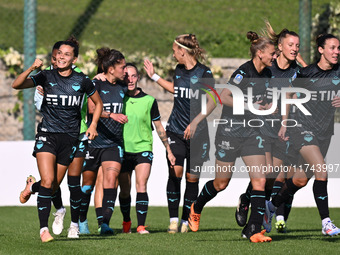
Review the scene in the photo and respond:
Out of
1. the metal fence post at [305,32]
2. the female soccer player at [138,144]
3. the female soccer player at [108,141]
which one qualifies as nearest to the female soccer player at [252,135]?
the female soccer player at [138,144]

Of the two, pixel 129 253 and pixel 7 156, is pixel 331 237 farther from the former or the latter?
pixel 7 156

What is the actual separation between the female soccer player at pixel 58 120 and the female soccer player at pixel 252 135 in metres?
1.36

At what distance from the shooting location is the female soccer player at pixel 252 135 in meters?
7.57

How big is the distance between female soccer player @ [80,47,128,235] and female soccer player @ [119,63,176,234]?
14 cm

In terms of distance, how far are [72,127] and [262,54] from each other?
210 centimetres

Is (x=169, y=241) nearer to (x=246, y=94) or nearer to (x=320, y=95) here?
(x=246, y=94)

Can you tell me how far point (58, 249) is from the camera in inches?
274

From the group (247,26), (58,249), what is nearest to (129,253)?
(58,249)

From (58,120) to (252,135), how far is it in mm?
1978

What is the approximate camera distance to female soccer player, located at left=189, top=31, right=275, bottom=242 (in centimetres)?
757

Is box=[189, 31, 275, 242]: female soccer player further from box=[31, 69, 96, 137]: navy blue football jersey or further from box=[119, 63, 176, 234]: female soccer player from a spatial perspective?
box=[31, 69, 96, 137]: navy blue football jersey

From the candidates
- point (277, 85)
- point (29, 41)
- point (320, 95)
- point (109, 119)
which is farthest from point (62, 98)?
point (29, 41)

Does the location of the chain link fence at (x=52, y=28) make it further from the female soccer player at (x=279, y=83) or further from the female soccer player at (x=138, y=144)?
the female soccer player at (x=138, y=144)

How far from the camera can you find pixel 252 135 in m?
7.73
